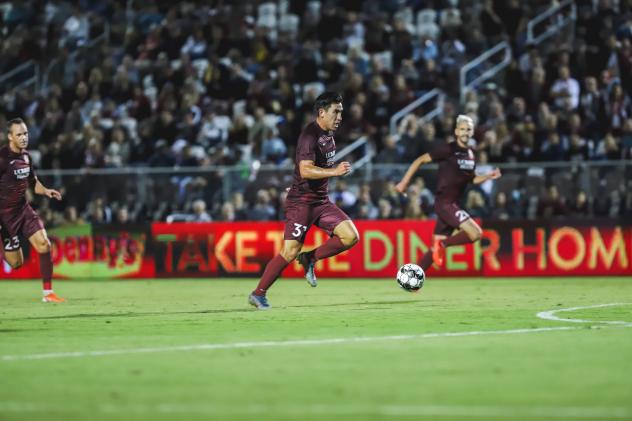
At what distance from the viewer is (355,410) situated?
22.0 feet

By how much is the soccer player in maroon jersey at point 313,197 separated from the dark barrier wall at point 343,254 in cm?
923

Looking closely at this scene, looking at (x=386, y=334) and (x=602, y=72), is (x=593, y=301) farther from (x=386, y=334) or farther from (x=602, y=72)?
(x=602, y=72)

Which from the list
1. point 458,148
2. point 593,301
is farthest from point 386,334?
point 458,148

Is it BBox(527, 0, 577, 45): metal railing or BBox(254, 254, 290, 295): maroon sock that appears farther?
BBox(527, 0, 577, 45): metal railing

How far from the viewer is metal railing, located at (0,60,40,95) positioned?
34000mm

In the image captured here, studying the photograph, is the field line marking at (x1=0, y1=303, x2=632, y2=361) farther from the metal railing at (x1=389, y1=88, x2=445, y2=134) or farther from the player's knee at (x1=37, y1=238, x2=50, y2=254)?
the metal railing at (x1=389, y1=88, x2=445, y2=134)

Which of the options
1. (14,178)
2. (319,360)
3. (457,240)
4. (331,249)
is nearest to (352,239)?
(331,249)

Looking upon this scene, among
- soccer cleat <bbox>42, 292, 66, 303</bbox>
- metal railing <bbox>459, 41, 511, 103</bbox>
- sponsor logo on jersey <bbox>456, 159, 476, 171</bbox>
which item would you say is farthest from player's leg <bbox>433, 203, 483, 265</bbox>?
metal railing <bbox>459, 41, 511, 103</bbox>

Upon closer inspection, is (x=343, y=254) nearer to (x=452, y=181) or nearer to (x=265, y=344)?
(x=452, y=181)

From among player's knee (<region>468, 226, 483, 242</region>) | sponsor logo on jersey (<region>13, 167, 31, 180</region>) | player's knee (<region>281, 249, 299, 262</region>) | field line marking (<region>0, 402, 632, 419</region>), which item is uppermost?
sponsor logo on jersey (<region>13, 167, 31, 180</region>)

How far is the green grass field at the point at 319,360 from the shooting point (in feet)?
22.5

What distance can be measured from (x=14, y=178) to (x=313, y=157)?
5.26m

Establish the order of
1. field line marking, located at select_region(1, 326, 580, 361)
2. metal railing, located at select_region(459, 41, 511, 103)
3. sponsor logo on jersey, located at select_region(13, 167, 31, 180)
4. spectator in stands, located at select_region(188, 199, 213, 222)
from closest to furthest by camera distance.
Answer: field line marking, located at select_region(1, 326, 580, 361) → sponsor logo on jersey, located at select_region(13, 167, 31, 180) → spectator in stands, located at select_region(188, 199, 213, 222) → metal railing, located at select_region(459, 41, 511, 103)

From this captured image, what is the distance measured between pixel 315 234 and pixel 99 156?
627 cm
